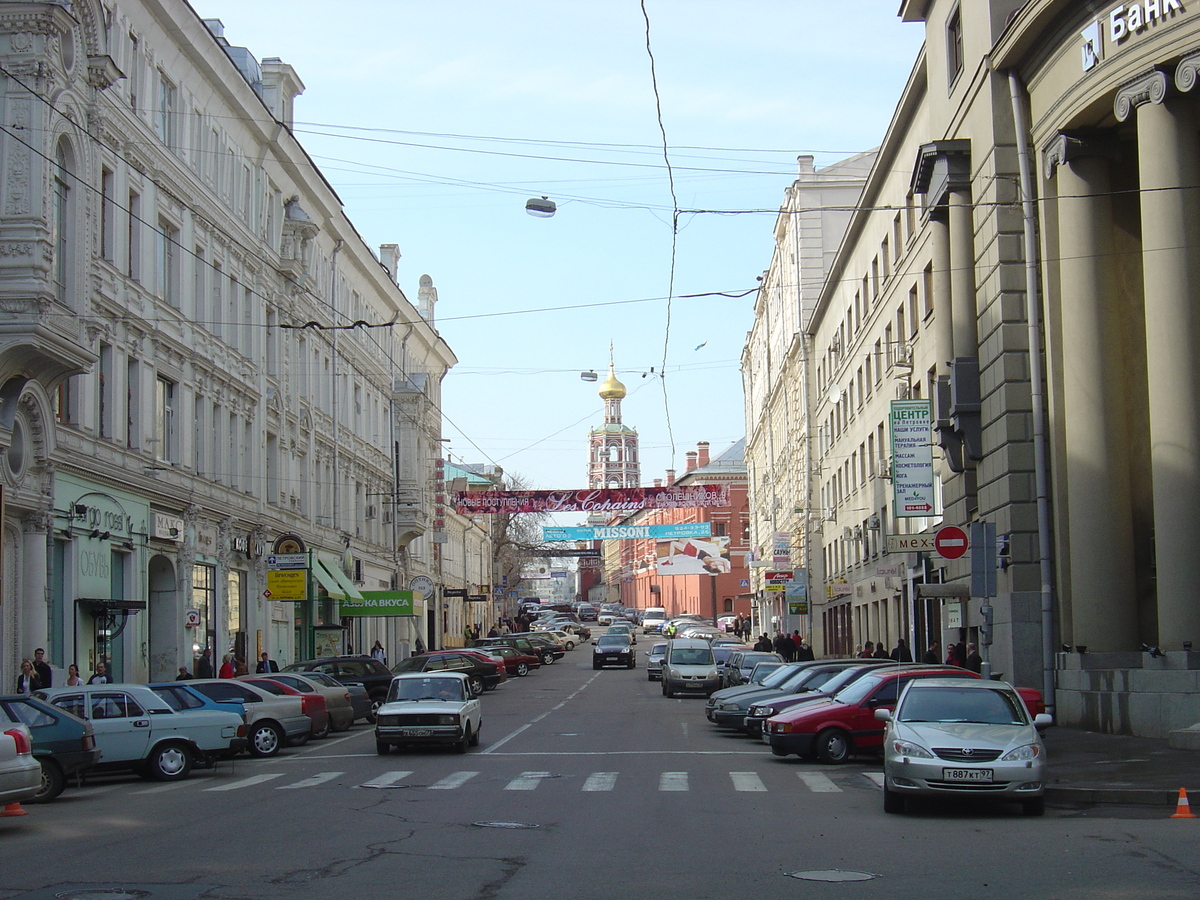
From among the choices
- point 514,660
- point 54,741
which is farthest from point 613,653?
point 54,741

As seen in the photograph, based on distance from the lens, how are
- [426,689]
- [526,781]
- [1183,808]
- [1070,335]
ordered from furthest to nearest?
[1070,335] < [426,689] < [526,781] < [1183,808]

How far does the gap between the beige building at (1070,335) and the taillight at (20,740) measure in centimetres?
1359

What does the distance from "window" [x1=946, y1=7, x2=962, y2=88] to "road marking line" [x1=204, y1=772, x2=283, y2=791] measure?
20690mm

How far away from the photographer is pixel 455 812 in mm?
14766

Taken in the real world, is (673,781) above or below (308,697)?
below

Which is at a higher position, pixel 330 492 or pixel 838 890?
pixel 330 492

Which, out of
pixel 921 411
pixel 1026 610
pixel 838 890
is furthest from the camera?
pixel 921 411

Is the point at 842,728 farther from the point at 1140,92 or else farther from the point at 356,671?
the point at 356,671

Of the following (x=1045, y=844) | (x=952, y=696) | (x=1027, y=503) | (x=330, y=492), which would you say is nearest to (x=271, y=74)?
(x=330, y=492)

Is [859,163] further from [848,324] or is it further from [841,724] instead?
[841,724]

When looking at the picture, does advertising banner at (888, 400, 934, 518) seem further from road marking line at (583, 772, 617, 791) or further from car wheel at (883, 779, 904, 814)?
car wheel at (883, 779, 904, 814)

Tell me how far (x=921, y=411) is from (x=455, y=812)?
61.3ft

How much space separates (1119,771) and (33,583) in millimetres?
18247

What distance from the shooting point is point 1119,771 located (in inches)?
662
